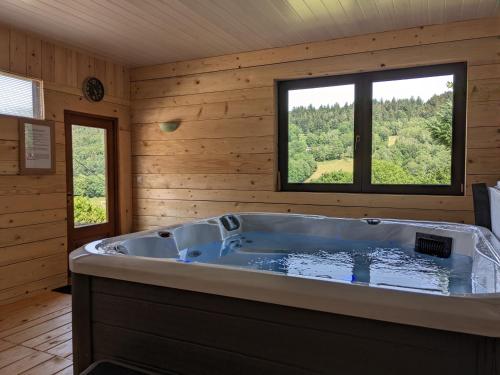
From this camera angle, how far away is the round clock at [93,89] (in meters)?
3.45

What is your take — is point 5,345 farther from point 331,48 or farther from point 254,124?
point 331,48

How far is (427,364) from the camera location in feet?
3.16

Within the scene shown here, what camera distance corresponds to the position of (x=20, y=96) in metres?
2.91

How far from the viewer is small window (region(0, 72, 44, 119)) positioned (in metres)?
2.80

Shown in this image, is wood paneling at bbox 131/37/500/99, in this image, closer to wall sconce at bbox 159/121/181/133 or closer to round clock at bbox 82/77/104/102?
wall sconce at bbox 159/121/181/133

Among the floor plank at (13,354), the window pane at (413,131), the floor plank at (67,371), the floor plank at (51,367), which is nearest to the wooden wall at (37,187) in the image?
the floor plank at (13,354)

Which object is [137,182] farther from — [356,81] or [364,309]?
[364,309]

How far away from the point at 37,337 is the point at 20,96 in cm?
181

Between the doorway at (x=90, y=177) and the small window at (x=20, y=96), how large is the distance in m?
0.30

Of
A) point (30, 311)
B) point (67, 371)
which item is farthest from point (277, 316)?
point (30, 311)

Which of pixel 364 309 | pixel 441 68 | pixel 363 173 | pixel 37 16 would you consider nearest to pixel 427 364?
pixel 364 309

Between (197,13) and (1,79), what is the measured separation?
1533mm

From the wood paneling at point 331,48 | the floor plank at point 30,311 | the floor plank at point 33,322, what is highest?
the wood paneling at point 331,48

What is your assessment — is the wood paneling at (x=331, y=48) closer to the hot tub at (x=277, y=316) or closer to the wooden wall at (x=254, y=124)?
the wooden wall at (x=254, y=124)
